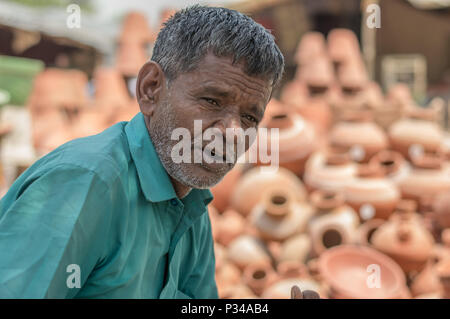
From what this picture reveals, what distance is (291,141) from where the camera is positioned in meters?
4.13

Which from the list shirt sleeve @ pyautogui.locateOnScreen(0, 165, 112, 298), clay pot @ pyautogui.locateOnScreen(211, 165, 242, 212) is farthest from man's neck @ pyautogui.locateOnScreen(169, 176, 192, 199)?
clay pot @ pyautogui.locateOnScreen(211, 165, 242, 212)

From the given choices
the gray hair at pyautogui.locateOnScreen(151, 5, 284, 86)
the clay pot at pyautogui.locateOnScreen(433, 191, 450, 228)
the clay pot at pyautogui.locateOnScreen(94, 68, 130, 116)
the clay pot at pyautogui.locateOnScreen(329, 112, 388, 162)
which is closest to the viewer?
the gray hair at pyautogui.locateOnScreen(151, 5, 284, 86)

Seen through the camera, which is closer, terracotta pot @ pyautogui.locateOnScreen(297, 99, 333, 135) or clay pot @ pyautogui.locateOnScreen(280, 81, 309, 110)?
terracotta pot @ pyautogui.locateOnScreen(297, 99, 333, 135)

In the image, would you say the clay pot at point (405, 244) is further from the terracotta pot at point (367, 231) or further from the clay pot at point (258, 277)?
the clay pot at point (258, 277)

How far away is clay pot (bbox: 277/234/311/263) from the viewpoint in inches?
125

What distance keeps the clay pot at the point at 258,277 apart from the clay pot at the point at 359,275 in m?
0.38

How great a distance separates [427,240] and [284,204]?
1.03 meters

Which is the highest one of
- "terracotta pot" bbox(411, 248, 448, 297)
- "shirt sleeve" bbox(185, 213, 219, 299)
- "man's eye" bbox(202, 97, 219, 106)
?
"man's eye" bbox(202, 97, 219, 106)

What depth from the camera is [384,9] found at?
380 inches

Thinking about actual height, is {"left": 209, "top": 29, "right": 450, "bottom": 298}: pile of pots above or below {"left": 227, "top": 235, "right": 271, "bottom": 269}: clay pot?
above

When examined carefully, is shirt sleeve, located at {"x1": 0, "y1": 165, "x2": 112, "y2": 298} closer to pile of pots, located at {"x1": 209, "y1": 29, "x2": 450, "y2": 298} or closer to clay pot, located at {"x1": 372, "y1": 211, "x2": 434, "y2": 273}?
pile of pots, located at {"x1": 209, "y1": 29, "x2": 450, "y2": 298}

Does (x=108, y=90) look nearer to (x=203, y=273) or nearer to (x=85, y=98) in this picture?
(x=85, y=98)

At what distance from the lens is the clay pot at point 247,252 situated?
315 centimetres
